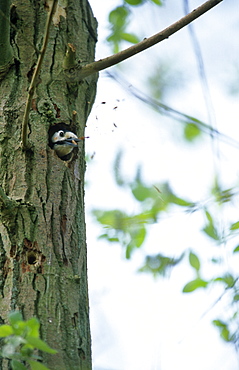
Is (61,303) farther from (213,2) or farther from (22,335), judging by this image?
(213,2)

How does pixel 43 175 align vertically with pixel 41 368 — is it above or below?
above

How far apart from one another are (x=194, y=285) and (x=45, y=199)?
757 millimetres

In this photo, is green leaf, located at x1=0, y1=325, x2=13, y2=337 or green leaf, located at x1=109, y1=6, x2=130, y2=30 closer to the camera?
green leaf, located at x1=0, y1=325, x2=13, y2=337

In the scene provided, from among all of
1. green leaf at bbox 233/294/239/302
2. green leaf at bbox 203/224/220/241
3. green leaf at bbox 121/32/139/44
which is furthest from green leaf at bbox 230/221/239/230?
green leaf at bbox 121/32/139/44

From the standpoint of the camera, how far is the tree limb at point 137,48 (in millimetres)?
2732

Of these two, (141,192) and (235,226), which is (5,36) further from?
(235,226)

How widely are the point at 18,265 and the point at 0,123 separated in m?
0.72

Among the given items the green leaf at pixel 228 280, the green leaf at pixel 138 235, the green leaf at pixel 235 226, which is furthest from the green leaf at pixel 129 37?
the green leaf at pixel 228 280

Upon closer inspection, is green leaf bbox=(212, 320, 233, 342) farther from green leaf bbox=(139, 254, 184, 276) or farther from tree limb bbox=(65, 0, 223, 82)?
tree limb bbox=(65, 0, 223, 82)

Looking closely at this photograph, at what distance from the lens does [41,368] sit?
5.72 feet

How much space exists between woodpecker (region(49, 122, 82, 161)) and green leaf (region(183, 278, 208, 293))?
83 cm

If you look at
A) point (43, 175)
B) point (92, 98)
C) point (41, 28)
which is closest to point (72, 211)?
point (43, 175)

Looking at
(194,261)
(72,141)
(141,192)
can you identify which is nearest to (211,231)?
(194,261)

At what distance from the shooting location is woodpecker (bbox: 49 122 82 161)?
2.80m
